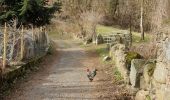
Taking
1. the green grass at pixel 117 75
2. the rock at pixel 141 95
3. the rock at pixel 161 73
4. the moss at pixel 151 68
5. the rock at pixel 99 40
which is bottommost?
the rock at pixel 99 40

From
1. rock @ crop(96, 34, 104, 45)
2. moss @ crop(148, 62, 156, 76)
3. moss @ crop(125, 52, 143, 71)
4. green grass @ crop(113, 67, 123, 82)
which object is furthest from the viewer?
rock @ crop(96, 34, 104, 45)

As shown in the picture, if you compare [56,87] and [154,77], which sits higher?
[154,77]

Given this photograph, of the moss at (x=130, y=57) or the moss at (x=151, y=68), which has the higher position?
the moss at (x=151, y=68)

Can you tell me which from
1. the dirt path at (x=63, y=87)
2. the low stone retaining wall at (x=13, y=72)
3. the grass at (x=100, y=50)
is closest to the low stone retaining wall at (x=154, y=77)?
the dirt path at (x=63, y=87)

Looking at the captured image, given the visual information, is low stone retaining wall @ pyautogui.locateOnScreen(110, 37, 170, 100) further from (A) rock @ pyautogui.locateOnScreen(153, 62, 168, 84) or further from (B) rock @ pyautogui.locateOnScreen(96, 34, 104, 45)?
(B) rock @ pyautogui.locateOnScreen(96, 34, 104, 45)

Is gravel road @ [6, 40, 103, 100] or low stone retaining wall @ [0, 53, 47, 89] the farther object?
low stone retaining wall @ [0, 53, 47, 89]

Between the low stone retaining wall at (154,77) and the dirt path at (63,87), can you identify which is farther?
the dirt path at (63,87)

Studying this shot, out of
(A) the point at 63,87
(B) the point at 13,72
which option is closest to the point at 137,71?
(A) the point at 63,87

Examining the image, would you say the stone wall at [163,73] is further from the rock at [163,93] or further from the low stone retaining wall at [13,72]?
the low stone retaining wall at [13,72]

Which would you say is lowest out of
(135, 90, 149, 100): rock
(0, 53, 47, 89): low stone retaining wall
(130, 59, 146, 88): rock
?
(0, 53, 47, 89): low stone retaining wall

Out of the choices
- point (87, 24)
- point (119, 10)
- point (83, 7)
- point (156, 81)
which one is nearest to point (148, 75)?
point (156, 81)

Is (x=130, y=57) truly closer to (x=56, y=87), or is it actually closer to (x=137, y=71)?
(x=56, y=87)

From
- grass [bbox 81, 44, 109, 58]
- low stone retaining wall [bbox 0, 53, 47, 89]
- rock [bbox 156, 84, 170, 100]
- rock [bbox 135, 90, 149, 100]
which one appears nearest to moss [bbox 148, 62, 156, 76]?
rock [bbox 135, 90, 149, 100]

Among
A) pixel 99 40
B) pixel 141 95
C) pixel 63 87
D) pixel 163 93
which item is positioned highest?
pixel 163 93
